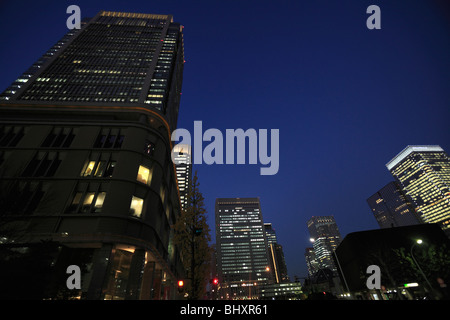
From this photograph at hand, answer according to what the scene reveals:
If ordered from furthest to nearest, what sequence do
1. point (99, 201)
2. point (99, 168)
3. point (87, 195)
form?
1. point (99, 168)
2. point (87, 195)
3. point (99, 201)

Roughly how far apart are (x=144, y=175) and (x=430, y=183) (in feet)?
818

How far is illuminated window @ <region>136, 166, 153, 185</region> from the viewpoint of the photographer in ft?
74.3

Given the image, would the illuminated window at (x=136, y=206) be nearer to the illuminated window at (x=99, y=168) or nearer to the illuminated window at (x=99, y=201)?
the illuminated window at (x=99, y=201)

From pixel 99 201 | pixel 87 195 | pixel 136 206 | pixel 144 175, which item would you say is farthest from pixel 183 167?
pixel 99 201

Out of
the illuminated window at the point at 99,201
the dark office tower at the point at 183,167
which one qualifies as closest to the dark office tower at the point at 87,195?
Result: the illuminated window at the point at 99,201

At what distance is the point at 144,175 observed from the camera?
23.1 metres

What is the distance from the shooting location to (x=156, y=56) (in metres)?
85.4

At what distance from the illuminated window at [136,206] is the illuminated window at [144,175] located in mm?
2213

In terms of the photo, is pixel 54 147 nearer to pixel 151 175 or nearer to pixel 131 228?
pixel 151 175

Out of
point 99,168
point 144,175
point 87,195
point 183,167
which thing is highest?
point 183,167

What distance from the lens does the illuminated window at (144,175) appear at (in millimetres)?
22645

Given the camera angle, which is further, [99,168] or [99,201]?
[99,168]

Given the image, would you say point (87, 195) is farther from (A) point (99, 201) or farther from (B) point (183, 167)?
(B) point (183, 167)
